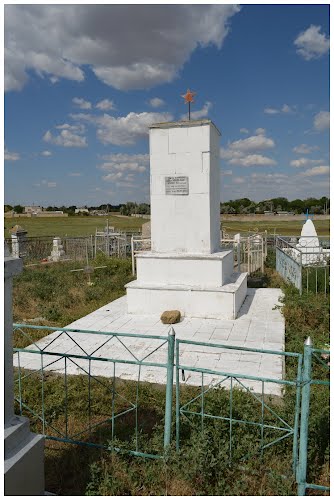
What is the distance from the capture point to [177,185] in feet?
26.1

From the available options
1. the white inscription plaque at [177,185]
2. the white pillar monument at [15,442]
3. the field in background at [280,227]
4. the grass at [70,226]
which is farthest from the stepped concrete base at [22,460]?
the grass at [70,226]

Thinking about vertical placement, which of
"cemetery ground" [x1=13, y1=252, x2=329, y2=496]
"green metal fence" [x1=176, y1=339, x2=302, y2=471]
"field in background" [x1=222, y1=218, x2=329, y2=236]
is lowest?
"cemetery ground" [x1=13, y1=252, x2=329, y2=496]

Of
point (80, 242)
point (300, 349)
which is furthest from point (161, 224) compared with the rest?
point (80, 242)

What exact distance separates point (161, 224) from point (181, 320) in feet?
6.94

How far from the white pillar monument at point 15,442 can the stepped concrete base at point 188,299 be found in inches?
206

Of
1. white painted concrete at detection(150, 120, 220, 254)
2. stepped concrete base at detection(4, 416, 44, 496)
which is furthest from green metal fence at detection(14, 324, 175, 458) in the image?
white painted concrete at detection(150, 120, 220, 254)

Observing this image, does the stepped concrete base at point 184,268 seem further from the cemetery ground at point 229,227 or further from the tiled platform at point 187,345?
the cemetery ground at point 229,227

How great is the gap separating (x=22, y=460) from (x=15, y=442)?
12 centimetres

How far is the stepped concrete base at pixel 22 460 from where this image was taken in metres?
2.39

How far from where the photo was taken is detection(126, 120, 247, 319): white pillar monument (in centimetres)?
771

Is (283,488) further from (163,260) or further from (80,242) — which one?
(80,242)

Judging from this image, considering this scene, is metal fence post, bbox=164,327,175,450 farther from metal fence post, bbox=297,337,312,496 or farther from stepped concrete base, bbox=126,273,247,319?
stepped concrete base, bbox=126,273,247,319

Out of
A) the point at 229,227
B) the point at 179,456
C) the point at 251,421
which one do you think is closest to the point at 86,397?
the point at 179,456

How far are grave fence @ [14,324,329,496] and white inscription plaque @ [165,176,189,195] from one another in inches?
136
